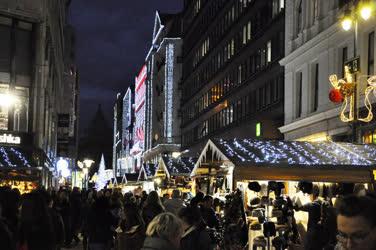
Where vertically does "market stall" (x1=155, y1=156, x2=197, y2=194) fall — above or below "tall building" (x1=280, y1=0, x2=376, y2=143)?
below

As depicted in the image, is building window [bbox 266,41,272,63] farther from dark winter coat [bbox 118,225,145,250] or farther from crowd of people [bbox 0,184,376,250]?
dark winter coat [bbox 118,225,145,250]

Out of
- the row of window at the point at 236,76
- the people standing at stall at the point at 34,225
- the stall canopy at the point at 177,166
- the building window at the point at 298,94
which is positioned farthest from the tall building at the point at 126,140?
the people standing at stall at the point at 34,225

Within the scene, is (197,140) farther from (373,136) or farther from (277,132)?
(373,136)

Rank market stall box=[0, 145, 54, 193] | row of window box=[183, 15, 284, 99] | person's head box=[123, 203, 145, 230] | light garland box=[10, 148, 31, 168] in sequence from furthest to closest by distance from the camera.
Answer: row of window box=[183, 15, 284, 99], light garland box=[10, 148, 31, 168], market stall box=[0, 145, 54, 193], person's head box=[123, 203, 145, 230]

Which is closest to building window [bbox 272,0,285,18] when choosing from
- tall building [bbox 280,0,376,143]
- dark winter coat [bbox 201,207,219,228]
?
tall building [bbox 280,0,376,143]

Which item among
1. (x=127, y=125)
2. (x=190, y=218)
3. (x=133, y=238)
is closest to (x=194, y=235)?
(x=190, y=218)

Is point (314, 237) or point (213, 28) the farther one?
point (213, 28)

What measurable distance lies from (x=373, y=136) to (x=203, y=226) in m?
18.3

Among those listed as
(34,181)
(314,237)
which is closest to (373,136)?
(34,181)

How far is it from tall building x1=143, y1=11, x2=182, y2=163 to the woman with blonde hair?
79182 mm

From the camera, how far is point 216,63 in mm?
60719

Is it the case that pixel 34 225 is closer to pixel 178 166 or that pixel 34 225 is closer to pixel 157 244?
pixel 157 244

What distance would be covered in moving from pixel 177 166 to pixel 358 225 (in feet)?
89.8

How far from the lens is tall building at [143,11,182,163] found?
85.6m
